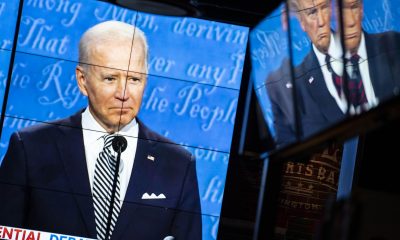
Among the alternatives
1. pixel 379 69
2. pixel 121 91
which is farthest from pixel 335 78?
pixel 121 91

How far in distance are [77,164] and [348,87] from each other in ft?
16.2

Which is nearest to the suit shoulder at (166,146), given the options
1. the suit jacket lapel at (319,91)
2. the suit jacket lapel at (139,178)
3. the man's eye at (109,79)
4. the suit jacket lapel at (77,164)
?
the suit jacket lapel at (139,178)

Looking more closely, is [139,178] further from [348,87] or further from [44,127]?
[348,87]

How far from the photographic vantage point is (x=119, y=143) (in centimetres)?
876

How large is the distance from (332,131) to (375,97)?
23 cm

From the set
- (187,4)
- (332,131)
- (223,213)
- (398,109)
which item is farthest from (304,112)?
(223,213)

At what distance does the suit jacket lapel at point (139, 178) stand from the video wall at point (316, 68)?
3.23 metres

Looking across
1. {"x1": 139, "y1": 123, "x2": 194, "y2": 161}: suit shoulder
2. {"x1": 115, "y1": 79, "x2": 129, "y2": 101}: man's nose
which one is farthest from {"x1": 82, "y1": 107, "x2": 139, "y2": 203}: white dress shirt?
{"x1": 115, "y1": 79, "x2": 129, "y2": 101}: man's nose

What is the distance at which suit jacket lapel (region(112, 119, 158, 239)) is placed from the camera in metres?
8.70

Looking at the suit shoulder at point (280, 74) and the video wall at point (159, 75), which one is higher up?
the video wall at point (159, 75)

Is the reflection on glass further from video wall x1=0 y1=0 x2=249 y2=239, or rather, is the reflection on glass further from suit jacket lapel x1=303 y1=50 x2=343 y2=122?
video wall x1=0 y1=0 x2=249 y2=239

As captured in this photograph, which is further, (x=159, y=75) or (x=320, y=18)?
(x=159, y=75)

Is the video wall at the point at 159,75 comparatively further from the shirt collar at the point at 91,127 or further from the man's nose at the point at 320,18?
the man's nose at the point at 320,18

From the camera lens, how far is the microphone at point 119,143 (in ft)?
28.6
